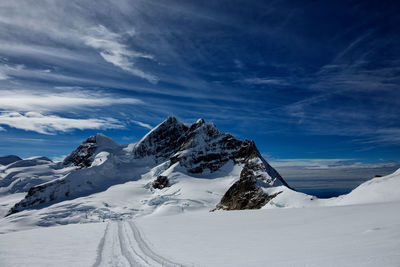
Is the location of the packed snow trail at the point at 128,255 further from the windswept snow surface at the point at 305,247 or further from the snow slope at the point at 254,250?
the windswept snow surface at the point at 305,247

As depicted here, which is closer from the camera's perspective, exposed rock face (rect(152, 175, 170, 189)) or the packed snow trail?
the packed snow trail

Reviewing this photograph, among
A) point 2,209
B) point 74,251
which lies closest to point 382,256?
point 74,251

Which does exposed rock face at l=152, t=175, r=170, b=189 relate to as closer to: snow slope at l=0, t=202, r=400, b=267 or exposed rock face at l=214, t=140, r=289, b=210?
exposed rock face at l=214, t=140, r=289, b=210

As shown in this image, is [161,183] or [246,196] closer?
[246,196]

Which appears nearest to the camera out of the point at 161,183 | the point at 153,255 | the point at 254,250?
the point at 254,250

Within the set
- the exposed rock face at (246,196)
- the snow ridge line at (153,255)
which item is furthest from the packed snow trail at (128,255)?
the exposed rock face at (246,196)

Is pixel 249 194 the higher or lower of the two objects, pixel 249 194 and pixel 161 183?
the lower

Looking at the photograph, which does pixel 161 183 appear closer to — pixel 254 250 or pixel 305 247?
pixel 254 250

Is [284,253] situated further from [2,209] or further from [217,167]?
[2,209]

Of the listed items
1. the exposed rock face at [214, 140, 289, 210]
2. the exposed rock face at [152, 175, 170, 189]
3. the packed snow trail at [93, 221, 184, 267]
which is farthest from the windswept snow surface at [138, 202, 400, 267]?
the exposed rock face at [152, 175, 170, 189]

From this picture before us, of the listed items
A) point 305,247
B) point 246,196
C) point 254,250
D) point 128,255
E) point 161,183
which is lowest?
point 128,255

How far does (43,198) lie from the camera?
182 m

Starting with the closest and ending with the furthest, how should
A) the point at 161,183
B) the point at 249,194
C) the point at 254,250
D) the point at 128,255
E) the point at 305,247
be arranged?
the point at 305,247
the point at 254,250
the point at 128,255
the point at 249,194
the point at 161,183

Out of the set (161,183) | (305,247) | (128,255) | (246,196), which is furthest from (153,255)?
(161,183)
